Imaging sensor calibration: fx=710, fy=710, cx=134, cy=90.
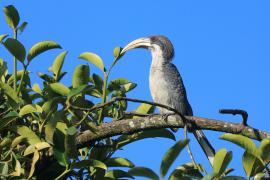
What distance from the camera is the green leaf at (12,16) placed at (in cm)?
407

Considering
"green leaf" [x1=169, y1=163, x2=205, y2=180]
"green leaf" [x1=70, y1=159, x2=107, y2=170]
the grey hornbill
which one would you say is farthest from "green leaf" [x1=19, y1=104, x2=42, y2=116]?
the grey hornbill

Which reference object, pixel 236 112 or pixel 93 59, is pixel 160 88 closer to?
pixel 93 59

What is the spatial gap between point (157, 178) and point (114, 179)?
74cm

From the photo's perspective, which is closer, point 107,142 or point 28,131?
point 28,131

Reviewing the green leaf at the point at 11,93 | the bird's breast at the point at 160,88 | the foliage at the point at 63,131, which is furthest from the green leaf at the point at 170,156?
the bird's breast at the point at 160,88

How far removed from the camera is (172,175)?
282 cm

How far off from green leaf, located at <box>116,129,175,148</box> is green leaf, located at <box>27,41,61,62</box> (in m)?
0.65

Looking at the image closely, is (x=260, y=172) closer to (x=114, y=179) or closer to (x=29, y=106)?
(x=114, y=179)

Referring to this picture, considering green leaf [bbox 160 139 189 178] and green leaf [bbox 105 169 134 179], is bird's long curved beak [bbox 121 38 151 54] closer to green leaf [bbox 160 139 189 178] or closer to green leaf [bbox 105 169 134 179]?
green leaf [bbox 105 169 134 179]

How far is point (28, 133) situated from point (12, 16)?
0.84 meters

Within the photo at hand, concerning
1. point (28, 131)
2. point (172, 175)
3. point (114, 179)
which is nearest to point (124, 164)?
point (114, 179)

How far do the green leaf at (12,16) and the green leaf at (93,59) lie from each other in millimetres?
433

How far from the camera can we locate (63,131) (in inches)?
139

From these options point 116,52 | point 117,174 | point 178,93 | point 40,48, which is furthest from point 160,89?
point 117,174
